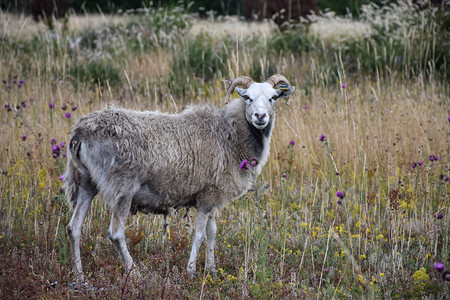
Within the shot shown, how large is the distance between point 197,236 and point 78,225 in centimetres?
113

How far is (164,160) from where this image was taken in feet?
14.6

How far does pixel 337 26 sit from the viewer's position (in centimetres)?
1489

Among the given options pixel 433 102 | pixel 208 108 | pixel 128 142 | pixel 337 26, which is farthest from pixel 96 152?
pixel 337 26

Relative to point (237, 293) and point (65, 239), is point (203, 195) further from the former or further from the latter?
point (65, 239)

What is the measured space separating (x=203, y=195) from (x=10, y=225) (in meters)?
2.25

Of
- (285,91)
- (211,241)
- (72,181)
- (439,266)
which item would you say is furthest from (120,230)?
(439,266)

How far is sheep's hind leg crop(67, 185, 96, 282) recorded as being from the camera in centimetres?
431

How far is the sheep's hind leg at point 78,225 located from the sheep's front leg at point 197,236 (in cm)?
101

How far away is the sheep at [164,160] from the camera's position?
4.23 metres

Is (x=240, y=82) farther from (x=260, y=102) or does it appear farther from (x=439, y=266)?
(x=439, y=266)

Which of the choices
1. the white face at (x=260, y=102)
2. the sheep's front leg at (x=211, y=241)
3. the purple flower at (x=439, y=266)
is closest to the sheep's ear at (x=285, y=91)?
the white face at (x=260, y=102)

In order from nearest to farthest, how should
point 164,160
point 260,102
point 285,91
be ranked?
point 164,160 < point 260,102 < point 285,91

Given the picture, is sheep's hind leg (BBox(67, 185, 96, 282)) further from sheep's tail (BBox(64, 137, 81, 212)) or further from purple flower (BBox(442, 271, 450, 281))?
purple flower (BBox(442, 271, 450, 281))

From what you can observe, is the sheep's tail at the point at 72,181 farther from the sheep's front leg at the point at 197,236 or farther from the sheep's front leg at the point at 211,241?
the sheep's front leg at the point at 211,241
